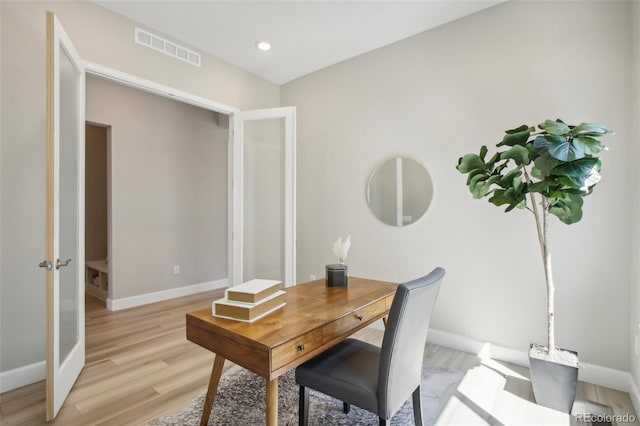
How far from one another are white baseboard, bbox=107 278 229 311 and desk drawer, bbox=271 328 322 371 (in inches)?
140

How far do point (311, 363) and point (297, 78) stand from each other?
11.3 feet

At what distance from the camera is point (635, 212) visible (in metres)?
2.10

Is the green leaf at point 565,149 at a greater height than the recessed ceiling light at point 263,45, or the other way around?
the recessed ceiling light at point 263,45

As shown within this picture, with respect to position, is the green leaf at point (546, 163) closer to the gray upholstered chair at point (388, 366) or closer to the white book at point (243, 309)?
the gray upholstered chair at point (388, 366)

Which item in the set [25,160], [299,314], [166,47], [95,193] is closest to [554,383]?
[299,314]

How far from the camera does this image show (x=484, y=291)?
2740 mm

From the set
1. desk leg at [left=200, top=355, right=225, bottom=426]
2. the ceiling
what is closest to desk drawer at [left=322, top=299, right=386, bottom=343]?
desk leg at [left=200, top=355, right=225, bottom=426]

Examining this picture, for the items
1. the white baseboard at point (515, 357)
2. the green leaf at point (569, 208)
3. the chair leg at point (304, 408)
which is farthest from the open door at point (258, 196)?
the green leaf at point (569, 208)

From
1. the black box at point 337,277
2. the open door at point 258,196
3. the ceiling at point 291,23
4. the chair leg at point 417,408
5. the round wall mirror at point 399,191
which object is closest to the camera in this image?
the chair leg at point 417,408

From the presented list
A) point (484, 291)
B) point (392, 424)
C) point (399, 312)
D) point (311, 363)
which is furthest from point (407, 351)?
point (484, 291)

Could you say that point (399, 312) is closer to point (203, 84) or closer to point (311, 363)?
point (311, 363)

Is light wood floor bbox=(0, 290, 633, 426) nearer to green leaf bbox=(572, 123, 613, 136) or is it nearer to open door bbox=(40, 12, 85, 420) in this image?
open door bbox=(40, 12, 85, 420)

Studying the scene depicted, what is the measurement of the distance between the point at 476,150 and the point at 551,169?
100cm

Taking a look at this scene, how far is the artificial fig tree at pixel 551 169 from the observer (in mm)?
1736
